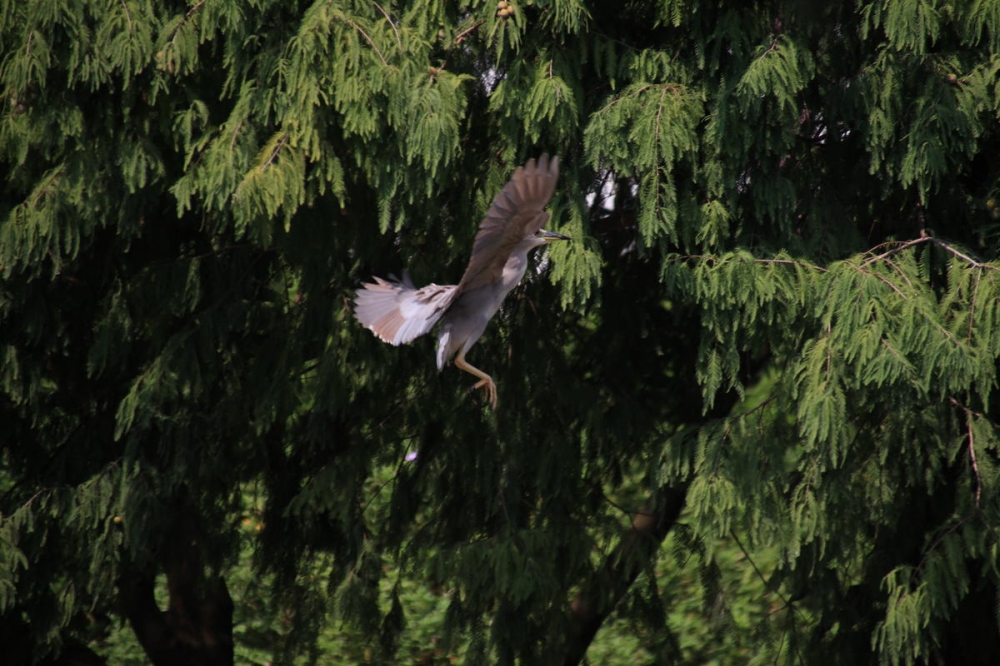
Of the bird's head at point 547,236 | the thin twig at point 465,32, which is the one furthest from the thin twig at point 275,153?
the bird's head at point 547,236

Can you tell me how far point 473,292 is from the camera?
5039 mm

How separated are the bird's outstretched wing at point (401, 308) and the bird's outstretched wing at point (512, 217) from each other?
150 mm

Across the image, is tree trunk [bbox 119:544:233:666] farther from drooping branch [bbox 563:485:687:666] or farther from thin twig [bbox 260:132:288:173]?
thin twig [bbox 260:132:288:173]

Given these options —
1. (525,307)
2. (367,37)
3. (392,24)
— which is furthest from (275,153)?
(525,307)

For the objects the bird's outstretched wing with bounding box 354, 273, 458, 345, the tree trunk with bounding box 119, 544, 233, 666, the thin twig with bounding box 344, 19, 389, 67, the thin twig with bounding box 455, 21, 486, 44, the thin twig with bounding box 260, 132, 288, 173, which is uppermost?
the thin twig with bounding box 455, 21, 486, 44

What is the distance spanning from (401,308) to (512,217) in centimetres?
77

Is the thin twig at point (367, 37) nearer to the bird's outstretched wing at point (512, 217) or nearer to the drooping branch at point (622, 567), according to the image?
the bird's outstretched wing at point (512, 217)

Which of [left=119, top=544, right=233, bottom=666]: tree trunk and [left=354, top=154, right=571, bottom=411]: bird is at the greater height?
[left=354, top=154, right=571, bottom=411]: bird

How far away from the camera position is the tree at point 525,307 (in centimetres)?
486

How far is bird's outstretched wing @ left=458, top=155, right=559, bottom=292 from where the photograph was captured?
170 inches

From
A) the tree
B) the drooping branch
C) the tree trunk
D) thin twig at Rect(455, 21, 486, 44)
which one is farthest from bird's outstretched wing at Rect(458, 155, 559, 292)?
the tree trunk

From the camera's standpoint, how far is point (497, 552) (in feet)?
18.0

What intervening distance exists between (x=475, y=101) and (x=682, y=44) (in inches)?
35.2

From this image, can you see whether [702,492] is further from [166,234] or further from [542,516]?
[166,234]
